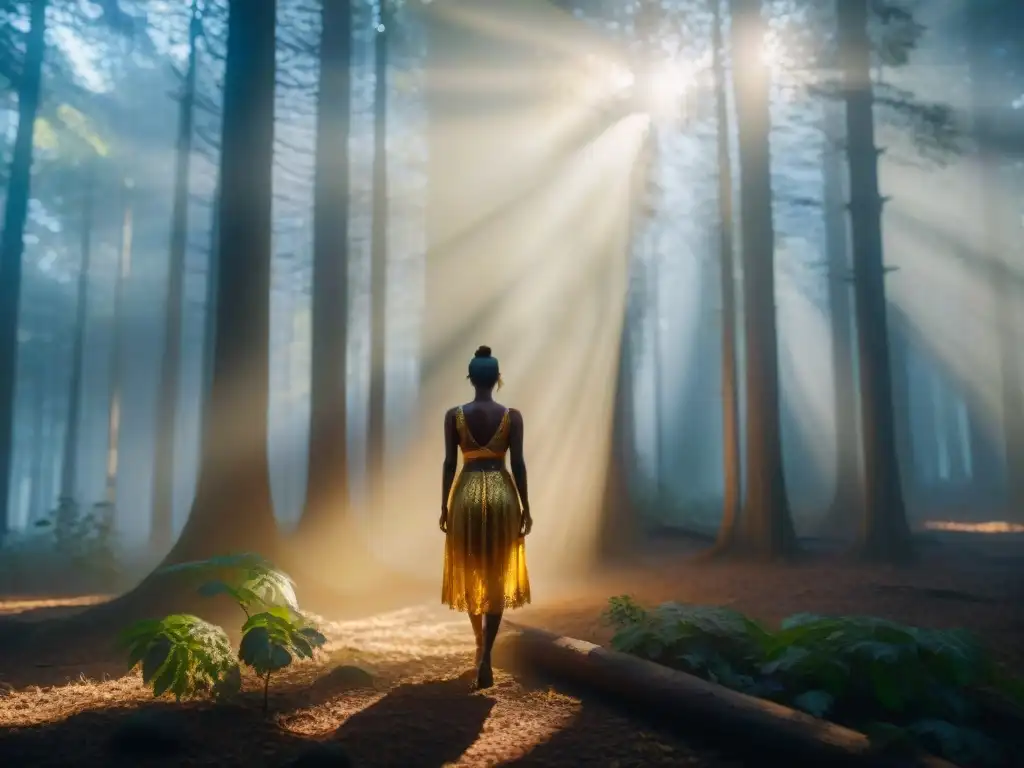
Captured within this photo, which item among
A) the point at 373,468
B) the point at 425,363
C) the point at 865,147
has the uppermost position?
the point at 865,147

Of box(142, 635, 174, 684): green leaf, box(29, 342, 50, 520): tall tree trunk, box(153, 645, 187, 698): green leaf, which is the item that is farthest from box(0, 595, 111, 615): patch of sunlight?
box(29, 342, 50, 520): tall tree trunk

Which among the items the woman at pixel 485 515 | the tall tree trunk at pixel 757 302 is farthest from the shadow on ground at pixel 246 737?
the tall tree trunk at pixel 757 302

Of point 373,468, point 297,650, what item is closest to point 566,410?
point 373,468

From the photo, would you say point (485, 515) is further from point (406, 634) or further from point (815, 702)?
point (406, 634)

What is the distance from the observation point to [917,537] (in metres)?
15.8

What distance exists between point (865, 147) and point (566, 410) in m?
9.43

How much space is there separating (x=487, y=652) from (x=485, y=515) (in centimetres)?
115

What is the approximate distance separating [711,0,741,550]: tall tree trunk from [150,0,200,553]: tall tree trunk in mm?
16278

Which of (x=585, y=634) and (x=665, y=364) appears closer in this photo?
(x=585, y=634)

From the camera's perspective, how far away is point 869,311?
46.6 feet

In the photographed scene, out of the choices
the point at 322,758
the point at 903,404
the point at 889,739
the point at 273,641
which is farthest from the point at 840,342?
the point at 322,758

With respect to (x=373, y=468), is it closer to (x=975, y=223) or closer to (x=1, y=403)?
(x=1, y=403)

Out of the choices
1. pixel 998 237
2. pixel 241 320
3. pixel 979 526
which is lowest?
pixel 979 526

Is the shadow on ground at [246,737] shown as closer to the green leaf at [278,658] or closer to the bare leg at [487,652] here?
the bare leg at [487,652]
